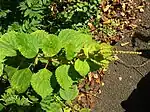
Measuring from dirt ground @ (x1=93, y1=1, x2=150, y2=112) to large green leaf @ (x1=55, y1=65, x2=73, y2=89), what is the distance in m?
2.30

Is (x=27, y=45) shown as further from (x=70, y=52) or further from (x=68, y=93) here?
(x=68, y=93)

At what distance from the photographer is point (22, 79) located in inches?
73.5

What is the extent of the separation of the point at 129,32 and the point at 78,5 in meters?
0.89

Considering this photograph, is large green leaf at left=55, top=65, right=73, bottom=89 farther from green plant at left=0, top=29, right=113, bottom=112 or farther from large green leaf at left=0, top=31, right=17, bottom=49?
large green leaf at left=0, top=31, right=17, bottom=49

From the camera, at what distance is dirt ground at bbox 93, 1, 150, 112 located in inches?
164

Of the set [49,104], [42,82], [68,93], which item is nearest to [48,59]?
[42,82]

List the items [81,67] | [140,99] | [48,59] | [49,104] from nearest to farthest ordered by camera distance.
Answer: [81,67]
[48,59]
[49,104]
[140,99]

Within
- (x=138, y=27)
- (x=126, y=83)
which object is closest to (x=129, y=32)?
(x=138, y=27)

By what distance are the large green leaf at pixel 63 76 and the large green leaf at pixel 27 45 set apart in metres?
0.15

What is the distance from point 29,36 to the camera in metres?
1.88

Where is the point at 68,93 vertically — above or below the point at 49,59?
below

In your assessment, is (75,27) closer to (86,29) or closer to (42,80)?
(86,29)

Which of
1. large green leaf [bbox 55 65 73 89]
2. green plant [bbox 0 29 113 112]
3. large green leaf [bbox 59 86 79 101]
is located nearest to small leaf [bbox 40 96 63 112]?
large green leaf [bbox 59 86 79 101]

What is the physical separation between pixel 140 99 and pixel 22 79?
2.59 metres
